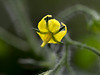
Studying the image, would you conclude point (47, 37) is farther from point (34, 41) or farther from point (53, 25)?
point (34, 41)

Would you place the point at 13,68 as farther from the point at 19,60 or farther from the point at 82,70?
the point at 82,70

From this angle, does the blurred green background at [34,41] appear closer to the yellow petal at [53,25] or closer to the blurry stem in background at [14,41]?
the blurry stem in background at [14,41]

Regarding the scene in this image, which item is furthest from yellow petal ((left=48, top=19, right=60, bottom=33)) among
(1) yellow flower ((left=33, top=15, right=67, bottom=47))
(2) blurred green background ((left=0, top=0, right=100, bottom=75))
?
(2) blurred green background ((left=0, top=0, right=100, bottom=75))

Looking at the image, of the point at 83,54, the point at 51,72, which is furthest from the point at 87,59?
the point at 51,72

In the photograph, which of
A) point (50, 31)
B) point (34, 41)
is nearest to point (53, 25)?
point (50, 31)

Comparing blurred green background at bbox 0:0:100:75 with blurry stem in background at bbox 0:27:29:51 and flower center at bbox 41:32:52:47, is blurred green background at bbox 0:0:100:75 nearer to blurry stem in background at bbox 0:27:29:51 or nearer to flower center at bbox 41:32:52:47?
blurry stem in background at bbox 0:27:29:51

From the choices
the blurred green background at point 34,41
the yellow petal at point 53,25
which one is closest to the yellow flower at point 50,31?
the yellow petal at point 53,25
